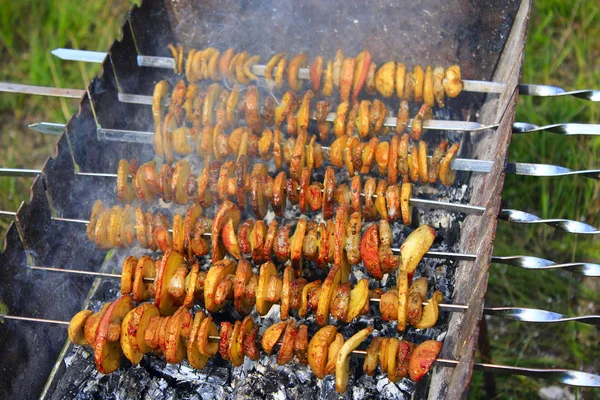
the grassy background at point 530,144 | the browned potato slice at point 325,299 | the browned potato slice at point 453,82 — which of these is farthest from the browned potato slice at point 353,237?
the grassy background at point 530,144

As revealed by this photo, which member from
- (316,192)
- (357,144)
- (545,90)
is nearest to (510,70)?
(545,90)

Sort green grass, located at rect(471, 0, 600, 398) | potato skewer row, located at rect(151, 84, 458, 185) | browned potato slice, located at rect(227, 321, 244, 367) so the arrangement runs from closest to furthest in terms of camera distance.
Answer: browned potato slice, located at rect(227, 321, 244, 367) < potato skewer row, located at rect(151, 84, 458, 185) < green grass, located at rect(471, 0, 600, 398)

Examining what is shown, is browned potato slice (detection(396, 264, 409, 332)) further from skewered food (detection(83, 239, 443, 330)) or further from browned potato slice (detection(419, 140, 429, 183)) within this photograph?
browned potato slice (detection(419, 140, 429, 183))

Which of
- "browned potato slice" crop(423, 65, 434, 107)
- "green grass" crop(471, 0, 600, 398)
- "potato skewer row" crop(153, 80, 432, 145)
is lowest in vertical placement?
"green grass" crop(471, 0, 600, 398)

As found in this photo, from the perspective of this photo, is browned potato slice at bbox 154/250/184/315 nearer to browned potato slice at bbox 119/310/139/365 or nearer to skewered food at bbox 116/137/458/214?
browned potato slice at bbox 119/310/139/365

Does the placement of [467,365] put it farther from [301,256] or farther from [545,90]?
[545,90]

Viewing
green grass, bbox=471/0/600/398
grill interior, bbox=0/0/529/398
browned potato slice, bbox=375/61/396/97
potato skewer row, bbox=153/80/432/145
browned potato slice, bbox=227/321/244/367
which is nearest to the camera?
browned potato slice, bbox=227/321/244/367

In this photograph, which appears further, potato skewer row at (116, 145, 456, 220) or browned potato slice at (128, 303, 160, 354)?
potato skewer row at (116, 145, 456, 220)

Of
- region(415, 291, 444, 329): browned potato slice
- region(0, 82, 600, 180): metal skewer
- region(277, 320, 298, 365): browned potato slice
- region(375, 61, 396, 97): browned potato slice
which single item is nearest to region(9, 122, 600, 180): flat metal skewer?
region(0, 82, 600, 180): metal skewer

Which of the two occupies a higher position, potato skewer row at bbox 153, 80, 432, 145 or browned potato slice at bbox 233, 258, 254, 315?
potato skewer row at bbox 153, 80, 432, 145
